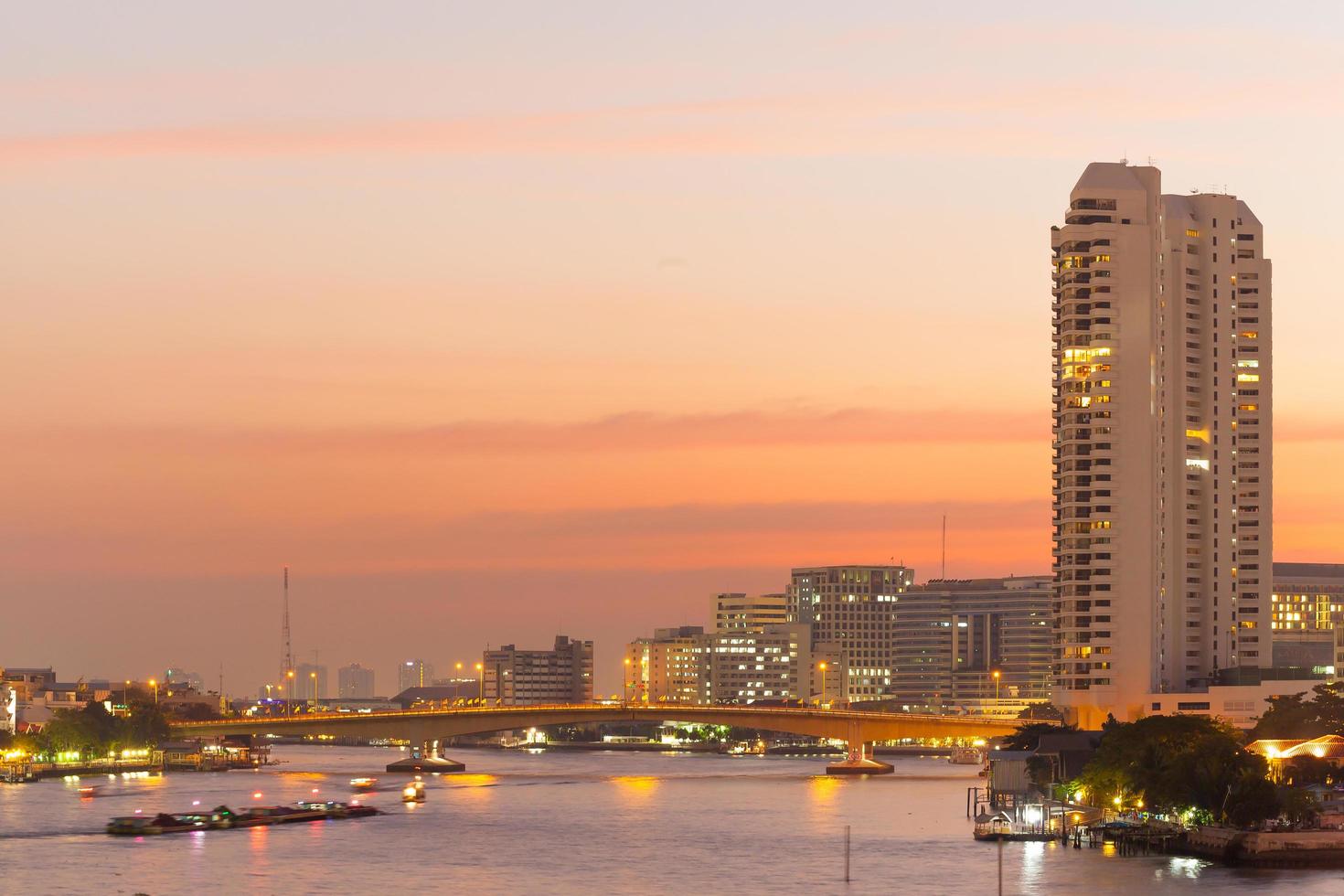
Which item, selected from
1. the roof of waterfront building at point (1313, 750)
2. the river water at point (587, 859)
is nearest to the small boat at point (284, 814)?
the river water at point (587, 859)

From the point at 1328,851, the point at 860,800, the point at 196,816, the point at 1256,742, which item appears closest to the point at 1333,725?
the point at 1256,742

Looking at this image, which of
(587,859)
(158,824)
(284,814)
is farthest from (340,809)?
(587,859)

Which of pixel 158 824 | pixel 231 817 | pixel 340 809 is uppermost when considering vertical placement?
pixel 158 824

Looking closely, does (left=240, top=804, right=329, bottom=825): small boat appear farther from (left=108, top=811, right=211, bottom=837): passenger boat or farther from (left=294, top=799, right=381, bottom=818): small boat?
(left=108, top=811, right=211, bottom=837): passenger boat

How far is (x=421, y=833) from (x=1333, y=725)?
83254 millimetres

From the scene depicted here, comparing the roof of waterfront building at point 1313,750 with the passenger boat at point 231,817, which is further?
the roof of waterfront building at point 1313,750

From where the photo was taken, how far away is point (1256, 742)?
171 meters


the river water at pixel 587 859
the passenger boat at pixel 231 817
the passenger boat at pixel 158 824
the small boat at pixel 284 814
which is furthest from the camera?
the small boat at pixel 284 814

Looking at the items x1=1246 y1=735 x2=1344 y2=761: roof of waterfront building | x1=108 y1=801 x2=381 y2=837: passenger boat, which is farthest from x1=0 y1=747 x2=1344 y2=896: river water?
x1=1246 y1=735 x2=1344 y2=761: roof of waterfront building

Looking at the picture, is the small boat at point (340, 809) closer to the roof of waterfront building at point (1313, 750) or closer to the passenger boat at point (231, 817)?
the passenger boat at point (231, 817)

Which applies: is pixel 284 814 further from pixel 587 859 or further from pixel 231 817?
pixel 587 859

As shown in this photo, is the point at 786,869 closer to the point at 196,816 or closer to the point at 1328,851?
the point at 1328,851

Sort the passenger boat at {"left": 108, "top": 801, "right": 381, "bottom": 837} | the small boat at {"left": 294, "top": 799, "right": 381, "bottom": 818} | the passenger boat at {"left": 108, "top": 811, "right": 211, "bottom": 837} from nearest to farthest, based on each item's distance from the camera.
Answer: the passenger boat at {"left": 108, "top": 811, "right": 211, "bottom": 837} < the passenger boat at {"left": 108, "top": 801, "right": 381, "bottom": 837} < the small boat at {"left": 294, "top": 799, "right": 381, "bottom": 818}

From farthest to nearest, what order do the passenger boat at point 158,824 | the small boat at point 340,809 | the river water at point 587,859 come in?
1. the small boat at point 340,809
2. the passenger boat at point 158,824
3. the river water at point 587,859
